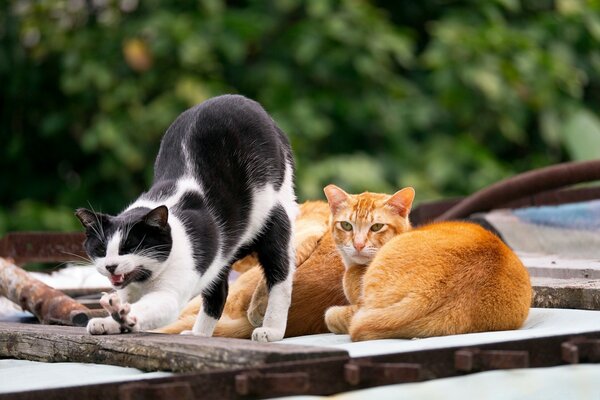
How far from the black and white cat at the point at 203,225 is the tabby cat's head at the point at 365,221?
15 cm

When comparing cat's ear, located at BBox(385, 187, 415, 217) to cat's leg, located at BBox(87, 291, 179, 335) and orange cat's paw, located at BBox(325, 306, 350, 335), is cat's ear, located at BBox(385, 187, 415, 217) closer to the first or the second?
orange cat's paw, located at BBox(325, 306, 350, 335)

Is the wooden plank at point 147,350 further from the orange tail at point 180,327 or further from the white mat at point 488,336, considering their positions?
the orange tail at point 180,327

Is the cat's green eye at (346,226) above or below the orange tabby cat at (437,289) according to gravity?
above

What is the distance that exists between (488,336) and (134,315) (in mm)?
738

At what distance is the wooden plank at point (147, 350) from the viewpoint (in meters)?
1.69

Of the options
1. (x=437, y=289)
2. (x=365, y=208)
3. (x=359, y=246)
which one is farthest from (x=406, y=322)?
(x=365, y=208)

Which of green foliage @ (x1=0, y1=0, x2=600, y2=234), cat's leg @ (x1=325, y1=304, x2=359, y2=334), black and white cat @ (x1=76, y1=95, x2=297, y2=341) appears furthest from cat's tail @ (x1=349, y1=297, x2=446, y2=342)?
green foliage @ (x1=0, y1=0, x2=600, y2=234)

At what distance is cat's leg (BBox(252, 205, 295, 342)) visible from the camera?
2.53m

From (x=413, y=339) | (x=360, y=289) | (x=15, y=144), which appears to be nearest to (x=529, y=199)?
(x=360, y=289)

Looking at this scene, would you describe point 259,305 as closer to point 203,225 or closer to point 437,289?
point 203,225

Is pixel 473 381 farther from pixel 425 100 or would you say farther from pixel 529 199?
pixel 425 100

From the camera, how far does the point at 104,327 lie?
219cm

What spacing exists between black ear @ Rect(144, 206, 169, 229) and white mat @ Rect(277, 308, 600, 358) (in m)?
0.41

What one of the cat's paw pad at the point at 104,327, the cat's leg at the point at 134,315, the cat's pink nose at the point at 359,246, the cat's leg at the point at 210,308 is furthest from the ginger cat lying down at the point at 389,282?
the cat's paw pad at the point at 104,327
